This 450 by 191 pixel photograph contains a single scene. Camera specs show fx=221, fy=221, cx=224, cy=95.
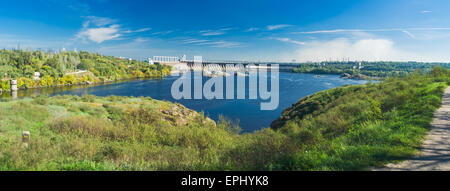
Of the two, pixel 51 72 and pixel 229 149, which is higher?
pixel 51 72

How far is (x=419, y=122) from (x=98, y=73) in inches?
3881

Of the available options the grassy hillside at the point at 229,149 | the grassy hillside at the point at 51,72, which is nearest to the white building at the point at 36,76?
the grassy hillside at the point at 51,72

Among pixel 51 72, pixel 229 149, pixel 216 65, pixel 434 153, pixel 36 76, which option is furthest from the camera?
pixel 216 65

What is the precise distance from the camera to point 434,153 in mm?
4520

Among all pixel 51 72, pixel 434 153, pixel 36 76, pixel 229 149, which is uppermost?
pixel 51 72

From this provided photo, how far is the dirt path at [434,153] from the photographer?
13.0ft

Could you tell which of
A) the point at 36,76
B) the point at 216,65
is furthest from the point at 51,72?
the point at 216,65

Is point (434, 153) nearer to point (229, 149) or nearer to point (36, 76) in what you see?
point (229, 149)

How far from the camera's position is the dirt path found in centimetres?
396

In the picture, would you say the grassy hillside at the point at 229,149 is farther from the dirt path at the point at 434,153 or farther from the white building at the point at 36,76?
the white building at the point at 36,76

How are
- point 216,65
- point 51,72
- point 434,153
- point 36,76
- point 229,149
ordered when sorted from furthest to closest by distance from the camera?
Result: point 216,65
point 51,72
point 36,76
point 229,149
point 434,153

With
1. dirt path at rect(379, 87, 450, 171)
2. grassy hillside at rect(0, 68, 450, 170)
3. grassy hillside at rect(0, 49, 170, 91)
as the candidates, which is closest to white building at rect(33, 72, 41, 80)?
grassy hillside at rect(0, 49, 170, 91)
